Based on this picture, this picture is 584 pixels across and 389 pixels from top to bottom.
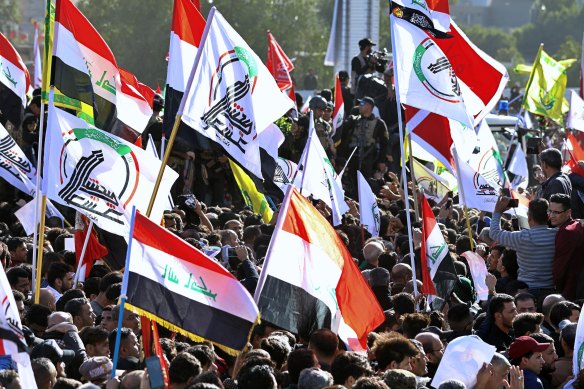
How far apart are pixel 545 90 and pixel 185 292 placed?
53.4 feet

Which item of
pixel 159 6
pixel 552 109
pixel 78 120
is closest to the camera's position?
pixel 78 120

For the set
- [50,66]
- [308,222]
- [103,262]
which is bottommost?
[103,262]

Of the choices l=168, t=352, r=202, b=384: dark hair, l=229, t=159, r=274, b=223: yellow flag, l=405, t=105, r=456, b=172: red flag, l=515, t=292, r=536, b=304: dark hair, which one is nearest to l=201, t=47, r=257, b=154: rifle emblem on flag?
l=405, t=105, r=456, b=172: red flag

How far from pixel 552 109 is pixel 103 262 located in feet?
40.6

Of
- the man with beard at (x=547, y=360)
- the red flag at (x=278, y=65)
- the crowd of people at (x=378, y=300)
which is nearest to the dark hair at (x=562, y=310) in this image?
the crowd of people at (x=378, y=300)

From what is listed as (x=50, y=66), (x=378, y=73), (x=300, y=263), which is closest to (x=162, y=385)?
(x=300, y=263)

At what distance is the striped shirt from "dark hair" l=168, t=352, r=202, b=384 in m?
4.51

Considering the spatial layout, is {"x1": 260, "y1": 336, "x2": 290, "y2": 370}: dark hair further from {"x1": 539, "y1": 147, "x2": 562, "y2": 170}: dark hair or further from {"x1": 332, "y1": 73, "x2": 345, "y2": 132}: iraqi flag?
{"x1": 332, "y1": 73, "x2": 345, "y2": 132}: iraqi flag

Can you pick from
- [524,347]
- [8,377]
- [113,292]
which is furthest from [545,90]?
[8,377]

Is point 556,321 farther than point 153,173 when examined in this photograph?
No

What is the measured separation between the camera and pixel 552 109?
79.0ft

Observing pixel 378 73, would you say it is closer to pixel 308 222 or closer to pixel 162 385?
pixel 308 222

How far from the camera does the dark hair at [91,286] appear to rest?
39.9 feet

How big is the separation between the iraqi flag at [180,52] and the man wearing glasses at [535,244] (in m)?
3.04
